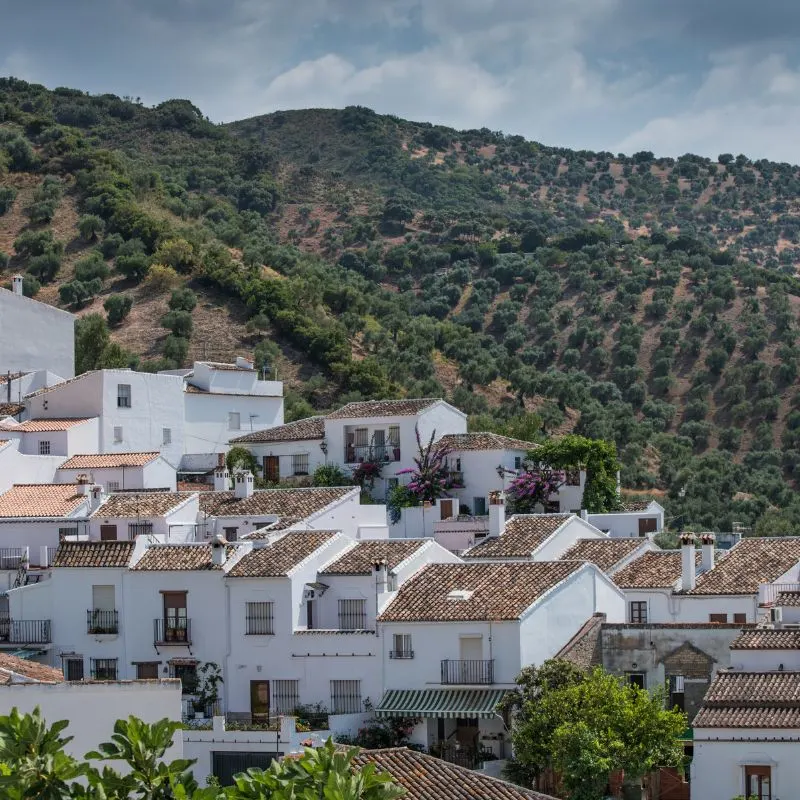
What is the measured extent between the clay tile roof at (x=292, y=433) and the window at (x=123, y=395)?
4847 mm

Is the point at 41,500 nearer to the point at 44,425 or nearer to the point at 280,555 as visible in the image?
the point at 44,425

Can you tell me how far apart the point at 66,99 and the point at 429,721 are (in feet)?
431

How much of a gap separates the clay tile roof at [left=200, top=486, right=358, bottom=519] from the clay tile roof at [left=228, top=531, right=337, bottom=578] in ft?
16.2

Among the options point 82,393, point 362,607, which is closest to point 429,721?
point 362,607

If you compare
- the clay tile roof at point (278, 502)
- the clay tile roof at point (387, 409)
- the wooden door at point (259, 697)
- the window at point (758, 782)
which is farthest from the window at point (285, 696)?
the clay tile roof at point (387, 409)

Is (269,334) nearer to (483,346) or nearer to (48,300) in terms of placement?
(48,300)

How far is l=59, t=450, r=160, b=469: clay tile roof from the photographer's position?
6375 centimetres

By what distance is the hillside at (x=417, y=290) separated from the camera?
96.2 m

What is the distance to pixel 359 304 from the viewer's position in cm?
11219

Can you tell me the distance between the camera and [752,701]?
1658 inches

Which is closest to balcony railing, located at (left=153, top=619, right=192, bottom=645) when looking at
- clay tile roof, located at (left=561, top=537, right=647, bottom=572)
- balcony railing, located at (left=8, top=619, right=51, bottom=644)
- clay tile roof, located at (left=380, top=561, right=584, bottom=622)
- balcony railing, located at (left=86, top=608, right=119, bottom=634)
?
balcony railing, located at (left=86, top=608, right=119, bottom=634)

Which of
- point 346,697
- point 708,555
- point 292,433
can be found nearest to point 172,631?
point 346,697

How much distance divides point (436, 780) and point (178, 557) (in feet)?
50.7

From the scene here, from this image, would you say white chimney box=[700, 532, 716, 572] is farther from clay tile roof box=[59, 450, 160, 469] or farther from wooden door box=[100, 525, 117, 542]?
clay tile roof box=[59, 450, 160, 469]
